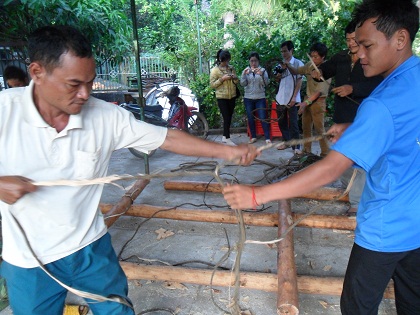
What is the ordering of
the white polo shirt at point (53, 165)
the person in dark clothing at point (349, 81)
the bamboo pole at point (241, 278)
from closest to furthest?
the white polo shirt at point (53, 165), the bamboo pole at point (241, 278), the person in dark clothing at point (349, 81)

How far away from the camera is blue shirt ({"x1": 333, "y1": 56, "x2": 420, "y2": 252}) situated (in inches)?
52.5

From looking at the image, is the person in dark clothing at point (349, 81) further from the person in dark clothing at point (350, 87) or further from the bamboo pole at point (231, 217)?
the bamboo pole at point (231, 217)

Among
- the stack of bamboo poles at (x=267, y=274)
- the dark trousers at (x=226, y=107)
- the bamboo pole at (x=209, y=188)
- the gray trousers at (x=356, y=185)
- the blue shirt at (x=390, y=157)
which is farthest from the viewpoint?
the dark trousers at (x=226, y=107)

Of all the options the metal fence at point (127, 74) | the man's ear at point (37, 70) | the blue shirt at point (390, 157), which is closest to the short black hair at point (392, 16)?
the blue shirt at point (390, 157)

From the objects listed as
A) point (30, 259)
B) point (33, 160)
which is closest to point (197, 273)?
point (30, 259)

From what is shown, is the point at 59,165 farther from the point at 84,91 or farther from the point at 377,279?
the point at 377,279

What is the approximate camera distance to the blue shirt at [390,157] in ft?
4.38

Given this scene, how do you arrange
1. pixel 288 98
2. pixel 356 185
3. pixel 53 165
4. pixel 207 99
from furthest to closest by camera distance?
pixel 207 99, pixel 288 98, pixel 356 185, pixel 53 165

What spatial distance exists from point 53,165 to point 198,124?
6.74 meters

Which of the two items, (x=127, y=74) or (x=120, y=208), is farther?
(x=127, y=74)

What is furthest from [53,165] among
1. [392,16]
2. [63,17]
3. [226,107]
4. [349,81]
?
[226,107]

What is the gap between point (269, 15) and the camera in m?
12.2

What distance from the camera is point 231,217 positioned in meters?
3.62

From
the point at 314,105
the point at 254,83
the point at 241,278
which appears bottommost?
the point at 241,278
